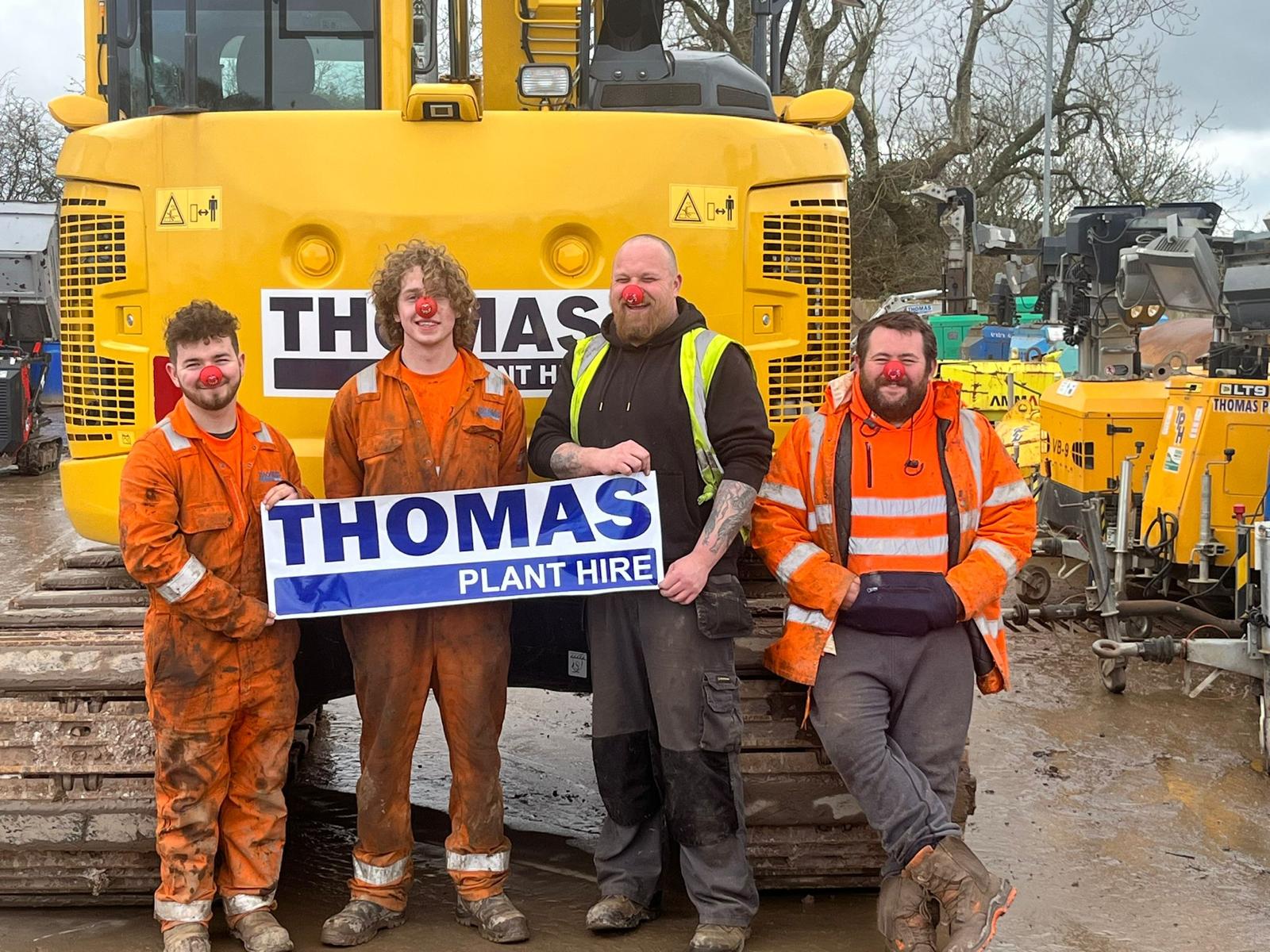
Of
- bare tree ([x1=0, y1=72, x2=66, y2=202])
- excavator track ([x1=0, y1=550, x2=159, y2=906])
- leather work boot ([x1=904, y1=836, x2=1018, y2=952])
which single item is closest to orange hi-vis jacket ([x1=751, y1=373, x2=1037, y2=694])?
leather work boot ([x1=904, y1=836, x2=1018, y2=952])

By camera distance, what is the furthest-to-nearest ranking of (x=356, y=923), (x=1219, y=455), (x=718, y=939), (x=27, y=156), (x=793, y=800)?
(x=27, y=156)
(x=1219, y=455)
(x=793, y=800)
(x=356, y=923)
(x=718, y=939)

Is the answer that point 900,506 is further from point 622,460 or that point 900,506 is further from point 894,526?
point 622,460

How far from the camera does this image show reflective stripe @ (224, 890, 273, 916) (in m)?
4.20

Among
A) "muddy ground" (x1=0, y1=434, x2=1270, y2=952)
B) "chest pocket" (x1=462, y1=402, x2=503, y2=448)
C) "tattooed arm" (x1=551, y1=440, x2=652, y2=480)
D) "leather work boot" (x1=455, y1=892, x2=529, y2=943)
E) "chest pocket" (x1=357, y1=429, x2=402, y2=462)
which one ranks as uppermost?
"chest pocket" (x1=462, y1=402, x2=503, y2=448)

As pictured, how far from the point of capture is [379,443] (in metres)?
4.21

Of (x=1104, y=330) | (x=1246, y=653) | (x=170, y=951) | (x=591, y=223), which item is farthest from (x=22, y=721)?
(x=1104, y=330)

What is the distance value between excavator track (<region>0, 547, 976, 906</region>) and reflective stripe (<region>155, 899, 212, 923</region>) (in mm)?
176

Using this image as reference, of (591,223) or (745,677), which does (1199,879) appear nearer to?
(745,677)

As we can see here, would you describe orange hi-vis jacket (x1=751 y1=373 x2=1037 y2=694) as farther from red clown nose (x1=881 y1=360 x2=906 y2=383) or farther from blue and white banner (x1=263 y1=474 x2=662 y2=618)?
blue and white banner (x1=263 y1=474 x2=662 y2=618)

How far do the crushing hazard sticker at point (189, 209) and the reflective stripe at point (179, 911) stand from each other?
6.60 feet

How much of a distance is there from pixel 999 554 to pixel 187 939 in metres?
2.51

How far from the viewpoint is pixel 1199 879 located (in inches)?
197

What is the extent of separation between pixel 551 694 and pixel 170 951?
346 centimetres

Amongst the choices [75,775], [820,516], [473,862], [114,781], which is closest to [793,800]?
[820,516]
